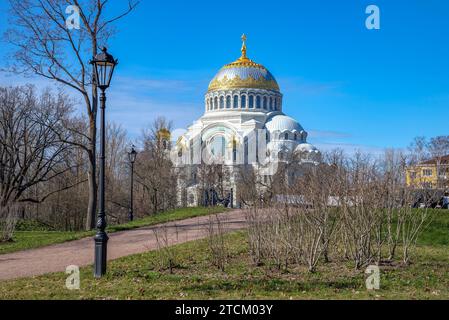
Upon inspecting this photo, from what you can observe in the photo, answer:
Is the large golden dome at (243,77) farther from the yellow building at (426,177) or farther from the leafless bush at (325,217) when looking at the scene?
the leafless bush at (325,217)

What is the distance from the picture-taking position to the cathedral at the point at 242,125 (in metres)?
60.2

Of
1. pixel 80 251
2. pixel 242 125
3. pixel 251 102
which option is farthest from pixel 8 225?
pixel 251 102

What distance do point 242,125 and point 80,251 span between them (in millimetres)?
50544

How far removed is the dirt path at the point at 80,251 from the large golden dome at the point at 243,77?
4740 cm

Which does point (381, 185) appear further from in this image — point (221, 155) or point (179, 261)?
point (221, 155)

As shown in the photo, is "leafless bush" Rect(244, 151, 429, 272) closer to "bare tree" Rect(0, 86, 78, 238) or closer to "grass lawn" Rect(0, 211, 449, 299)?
"grass lawn" Rect(0, 211, 449, 299)

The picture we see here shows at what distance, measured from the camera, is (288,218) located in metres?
9.65

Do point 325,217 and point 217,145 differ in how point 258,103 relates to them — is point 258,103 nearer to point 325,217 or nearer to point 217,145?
point 217,145

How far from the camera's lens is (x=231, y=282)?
795 centimetres

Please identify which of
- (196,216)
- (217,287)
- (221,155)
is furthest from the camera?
(221,155)

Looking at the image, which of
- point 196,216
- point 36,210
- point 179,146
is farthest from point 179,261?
point 179,146

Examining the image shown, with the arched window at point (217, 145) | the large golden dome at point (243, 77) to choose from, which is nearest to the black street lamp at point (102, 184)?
the arched window at point (217, 145)

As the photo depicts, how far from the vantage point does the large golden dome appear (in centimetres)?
6328
